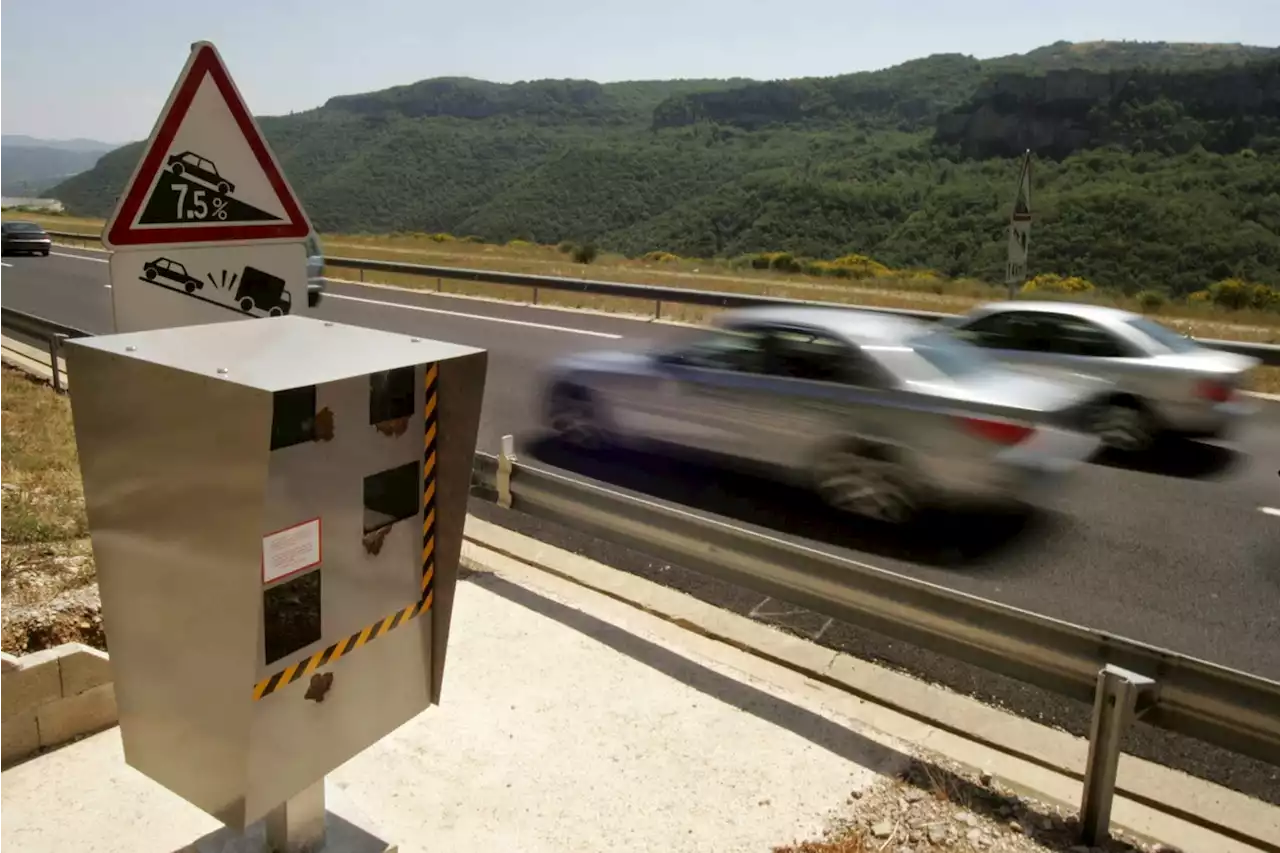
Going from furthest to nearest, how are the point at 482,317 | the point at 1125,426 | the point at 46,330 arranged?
the point at 482,317
the point at 46,330
the point at 1125,426

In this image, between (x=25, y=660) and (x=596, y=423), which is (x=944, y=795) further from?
(x=596, y=423)

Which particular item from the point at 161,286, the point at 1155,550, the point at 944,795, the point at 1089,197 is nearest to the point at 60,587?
the point at 161,286

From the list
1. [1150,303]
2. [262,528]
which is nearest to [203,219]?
[262,528]

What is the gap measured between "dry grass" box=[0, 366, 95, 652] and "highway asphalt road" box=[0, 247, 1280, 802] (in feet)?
9.08

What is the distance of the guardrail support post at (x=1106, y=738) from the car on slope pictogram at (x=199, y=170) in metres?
3.43

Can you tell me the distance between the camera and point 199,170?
3.42 meters

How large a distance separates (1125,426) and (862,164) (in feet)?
261

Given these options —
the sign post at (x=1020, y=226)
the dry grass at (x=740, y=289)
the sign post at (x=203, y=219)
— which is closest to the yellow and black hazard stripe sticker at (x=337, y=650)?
the sign post at (x=203, y=219)

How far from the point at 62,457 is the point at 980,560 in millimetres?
6529

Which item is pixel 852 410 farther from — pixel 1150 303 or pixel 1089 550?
pixel 1150 303

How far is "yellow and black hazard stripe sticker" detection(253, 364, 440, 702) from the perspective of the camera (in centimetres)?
237

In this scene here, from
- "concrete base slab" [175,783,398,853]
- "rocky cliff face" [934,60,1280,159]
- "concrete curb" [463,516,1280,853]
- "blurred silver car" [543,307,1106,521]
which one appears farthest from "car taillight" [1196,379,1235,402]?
"rocky cliff face" [934,60,1280,159]

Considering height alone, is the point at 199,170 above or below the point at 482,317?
above

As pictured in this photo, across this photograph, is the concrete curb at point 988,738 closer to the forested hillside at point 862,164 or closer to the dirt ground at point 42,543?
the dirt ground at point 42,543
